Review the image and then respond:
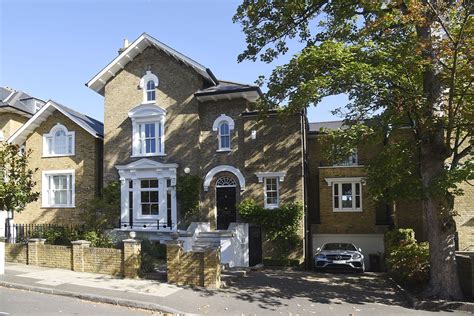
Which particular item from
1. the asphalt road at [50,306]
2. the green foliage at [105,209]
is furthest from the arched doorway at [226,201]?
the asphalt road at [50,306]

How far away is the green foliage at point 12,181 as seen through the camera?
634 inches

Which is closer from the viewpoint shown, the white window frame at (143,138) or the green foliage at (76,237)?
the green foliage at (76,237)

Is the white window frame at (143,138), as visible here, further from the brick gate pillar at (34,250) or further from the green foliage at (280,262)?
the green foliage at (280,262)

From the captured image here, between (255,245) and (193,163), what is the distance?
17.4ft

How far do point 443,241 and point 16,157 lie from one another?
51.2 feet

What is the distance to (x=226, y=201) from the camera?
22484mm

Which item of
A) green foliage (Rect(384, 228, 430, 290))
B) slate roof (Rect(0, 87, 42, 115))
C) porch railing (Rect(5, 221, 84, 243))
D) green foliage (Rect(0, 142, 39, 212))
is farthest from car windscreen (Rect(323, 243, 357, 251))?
slate roof (Rect(0, 87, 42, 115))

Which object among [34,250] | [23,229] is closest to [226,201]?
[34,250]

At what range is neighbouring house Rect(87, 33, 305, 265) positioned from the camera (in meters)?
21.9

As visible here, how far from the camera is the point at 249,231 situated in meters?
20.9

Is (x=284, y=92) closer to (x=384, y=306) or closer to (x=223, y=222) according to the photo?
(x=384, y=306)

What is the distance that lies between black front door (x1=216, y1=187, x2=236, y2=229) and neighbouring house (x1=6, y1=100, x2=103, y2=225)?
753 centimetres

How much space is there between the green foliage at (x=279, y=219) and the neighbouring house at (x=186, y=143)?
573 millimetres

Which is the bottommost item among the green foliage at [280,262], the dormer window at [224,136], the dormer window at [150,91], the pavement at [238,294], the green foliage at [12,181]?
the green foliage at [280,262]
